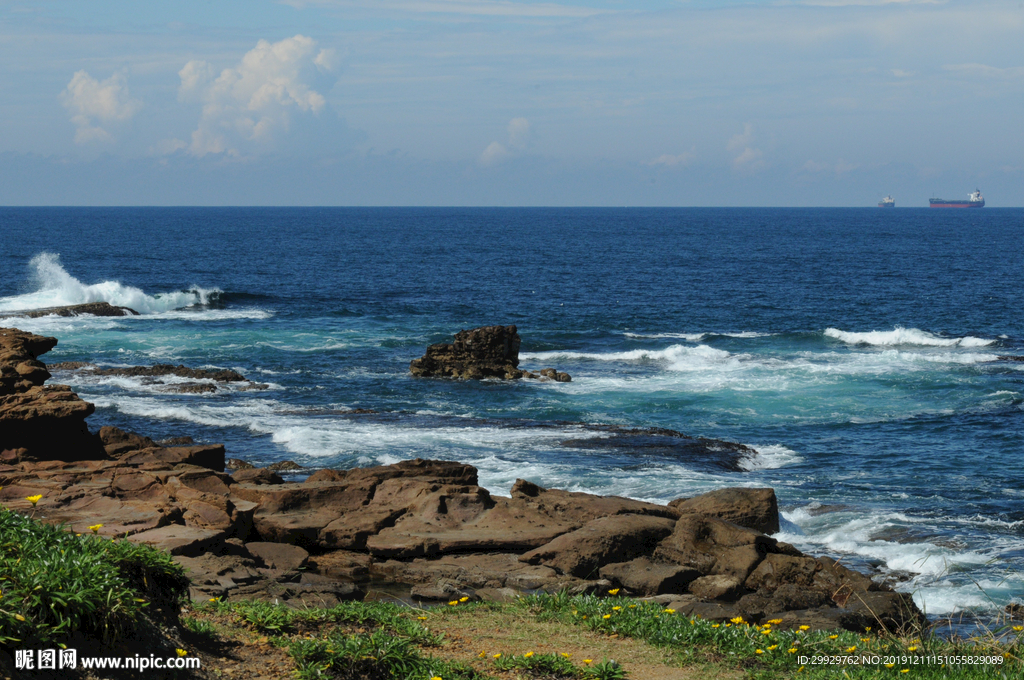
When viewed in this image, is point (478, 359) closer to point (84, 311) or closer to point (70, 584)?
point (84, 311)

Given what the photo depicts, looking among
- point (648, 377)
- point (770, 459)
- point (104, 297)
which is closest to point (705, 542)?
point (770, 459)

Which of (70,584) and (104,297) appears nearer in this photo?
(70,584)

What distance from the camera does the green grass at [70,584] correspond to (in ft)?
23.9

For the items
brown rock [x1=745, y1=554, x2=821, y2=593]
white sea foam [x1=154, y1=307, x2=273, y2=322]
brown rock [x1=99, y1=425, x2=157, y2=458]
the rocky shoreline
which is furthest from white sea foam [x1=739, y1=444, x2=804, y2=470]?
white sea foam [x1=154, y1=307, x2=273, y2=322]

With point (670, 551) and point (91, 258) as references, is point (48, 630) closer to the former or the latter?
point (670, 551)

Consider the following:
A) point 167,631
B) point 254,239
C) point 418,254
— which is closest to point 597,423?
point 167,631

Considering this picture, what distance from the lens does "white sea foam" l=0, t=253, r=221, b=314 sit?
63094 millimetres

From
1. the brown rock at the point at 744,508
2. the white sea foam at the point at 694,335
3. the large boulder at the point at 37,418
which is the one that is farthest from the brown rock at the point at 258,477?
the white sea foam at the point at 694,335

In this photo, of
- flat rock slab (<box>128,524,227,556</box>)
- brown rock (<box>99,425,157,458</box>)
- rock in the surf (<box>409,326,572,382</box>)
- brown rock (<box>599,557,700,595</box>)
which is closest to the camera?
flat rock slab (<box>128,524,227,556</box>)

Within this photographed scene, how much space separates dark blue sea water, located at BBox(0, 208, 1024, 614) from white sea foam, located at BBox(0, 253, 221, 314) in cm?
25

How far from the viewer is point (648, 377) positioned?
136ft

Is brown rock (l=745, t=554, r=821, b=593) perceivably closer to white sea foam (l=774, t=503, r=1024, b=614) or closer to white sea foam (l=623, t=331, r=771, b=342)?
white sea foam (l=774, t=503, r=1024, b=614)

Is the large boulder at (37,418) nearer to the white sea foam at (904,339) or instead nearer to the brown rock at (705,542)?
the brown rock at (705,542)

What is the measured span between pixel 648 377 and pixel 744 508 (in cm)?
2140
